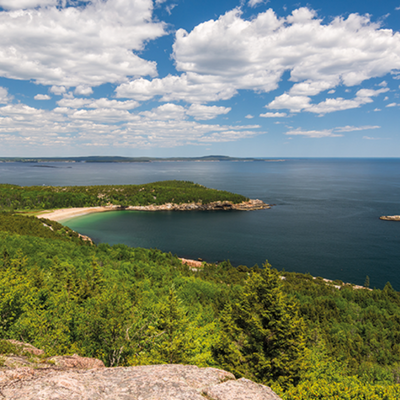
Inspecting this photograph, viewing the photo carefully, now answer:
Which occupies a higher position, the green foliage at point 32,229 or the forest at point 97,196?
the forest at point 97,196

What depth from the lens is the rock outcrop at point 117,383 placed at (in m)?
8.08

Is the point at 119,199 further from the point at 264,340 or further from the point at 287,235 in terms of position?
the point at 264,340

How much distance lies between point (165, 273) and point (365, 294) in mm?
35882

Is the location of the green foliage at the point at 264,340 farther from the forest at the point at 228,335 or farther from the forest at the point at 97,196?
the forest at the point at 97,196

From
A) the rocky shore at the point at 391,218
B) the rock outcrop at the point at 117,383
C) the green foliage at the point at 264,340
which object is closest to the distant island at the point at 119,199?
the rocky shore at the point at 391,218

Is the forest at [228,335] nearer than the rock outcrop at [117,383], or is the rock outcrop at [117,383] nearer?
the rock outcrop at [117,383]

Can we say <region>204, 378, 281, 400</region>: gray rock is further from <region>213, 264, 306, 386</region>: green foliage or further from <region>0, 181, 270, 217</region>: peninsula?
<region>0, 181, 270, 217</region>: peninsula

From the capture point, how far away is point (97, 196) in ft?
488

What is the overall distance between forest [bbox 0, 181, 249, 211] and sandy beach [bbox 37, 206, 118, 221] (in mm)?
6877

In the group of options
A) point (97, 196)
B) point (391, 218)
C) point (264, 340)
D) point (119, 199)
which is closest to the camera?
point (264, 340)

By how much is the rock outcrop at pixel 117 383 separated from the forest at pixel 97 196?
445ft

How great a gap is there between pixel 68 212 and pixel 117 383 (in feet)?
419

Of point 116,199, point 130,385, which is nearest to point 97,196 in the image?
point 116,199

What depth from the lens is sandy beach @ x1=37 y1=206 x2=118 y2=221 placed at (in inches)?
4381
